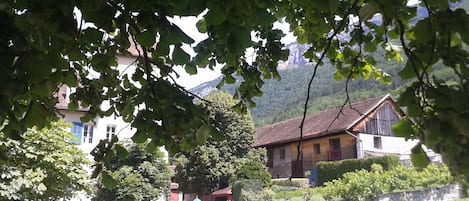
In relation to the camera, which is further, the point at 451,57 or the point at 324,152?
the point at 324,152

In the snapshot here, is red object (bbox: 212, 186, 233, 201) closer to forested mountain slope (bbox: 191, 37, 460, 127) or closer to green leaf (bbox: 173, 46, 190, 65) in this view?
green leaf (bbox: 173, 46, 190, 65)

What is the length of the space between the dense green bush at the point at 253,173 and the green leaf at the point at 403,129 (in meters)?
18.2

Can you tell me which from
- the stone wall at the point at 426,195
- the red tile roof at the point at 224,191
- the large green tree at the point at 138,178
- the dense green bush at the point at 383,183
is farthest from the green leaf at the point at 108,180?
the red tile roof at the point at 224,191

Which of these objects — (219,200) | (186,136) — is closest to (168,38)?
(186,136)

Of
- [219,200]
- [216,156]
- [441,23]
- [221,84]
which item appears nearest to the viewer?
[441,23]

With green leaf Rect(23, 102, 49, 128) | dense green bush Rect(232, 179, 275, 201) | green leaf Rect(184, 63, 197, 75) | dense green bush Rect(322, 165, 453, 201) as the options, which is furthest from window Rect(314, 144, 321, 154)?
green leaf Rect(23, 102, 49, 128)

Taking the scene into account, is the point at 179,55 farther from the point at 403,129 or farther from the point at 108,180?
the point at 108,180

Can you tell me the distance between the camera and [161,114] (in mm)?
2051

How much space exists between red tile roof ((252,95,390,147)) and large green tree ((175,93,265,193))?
1.04 m

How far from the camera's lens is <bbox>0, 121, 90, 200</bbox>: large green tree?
7921 mm

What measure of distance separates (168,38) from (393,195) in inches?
486

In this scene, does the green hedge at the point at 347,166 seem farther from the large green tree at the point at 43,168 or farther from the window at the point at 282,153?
the large green tree at the point at 43,168

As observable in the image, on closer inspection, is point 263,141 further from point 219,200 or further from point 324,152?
point 219,200

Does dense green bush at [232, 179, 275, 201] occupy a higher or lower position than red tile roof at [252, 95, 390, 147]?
lower
